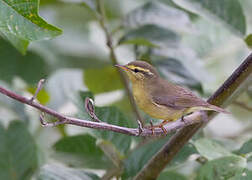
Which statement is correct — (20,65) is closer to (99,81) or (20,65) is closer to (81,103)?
(99,81)

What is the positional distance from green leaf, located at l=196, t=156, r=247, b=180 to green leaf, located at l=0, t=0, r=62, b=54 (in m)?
0.92

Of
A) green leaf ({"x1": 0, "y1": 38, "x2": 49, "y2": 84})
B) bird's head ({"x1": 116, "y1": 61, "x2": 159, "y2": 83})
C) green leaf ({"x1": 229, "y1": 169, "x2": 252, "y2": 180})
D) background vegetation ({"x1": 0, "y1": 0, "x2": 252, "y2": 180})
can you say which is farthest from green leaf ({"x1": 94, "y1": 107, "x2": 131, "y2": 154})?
green leaf ({"x1": 0, "y1": 38, "x2": 49, "y2": 84})

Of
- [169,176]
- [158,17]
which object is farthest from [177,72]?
[169,176]

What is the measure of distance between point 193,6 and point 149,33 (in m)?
0.50

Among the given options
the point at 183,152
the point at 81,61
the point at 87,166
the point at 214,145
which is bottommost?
the point at 81,61

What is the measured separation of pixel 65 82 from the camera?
3430 millimetres

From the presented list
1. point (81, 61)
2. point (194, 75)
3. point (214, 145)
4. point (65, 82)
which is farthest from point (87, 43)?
point (214, 145)

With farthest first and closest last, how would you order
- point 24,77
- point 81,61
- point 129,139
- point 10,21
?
point 81,61, point 24,77, point 129,139, point 10,21

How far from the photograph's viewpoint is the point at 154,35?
2801mm

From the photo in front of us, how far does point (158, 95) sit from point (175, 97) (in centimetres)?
13

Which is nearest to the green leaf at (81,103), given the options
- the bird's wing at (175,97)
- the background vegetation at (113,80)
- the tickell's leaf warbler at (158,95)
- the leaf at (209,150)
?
the background vegetation at (113,80)

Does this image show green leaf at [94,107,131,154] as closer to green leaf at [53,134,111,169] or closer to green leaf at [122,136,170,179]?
green leaf at [122,136,170,179]

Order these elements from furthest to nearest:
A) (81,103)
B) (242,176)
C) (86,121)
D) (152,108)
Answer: (152,108), (81,103), (242,176), (86,121)

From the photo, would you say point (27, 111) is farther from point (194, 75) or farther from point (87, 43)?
point (87, 43)
